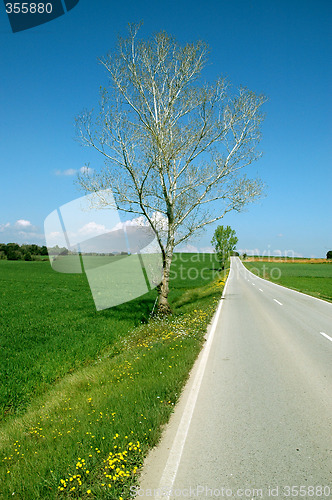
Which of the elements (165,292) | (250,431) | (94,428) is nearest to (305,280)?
(165,292)

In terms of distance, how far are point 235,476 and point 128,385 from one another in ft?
9.04

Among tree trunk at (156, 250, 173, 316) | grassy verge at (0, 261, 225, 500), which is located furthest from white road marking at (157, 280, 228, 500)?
tree trunk at (156, 250, 173, 316)

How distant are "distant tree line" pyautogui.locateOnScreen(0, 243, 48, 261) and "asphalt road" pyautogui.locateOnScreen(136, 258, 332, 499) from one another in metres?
100

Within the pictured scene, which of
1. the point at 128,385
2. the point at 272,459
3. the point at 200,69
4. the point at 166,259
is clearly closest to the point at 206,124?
the point at 200,69

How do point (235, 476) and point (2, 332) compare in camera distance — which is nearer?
point (235, 476)

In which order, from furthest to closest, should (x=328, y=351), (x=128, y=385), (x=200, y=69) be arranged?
(x=200, y=69) < (x=328, y=351) < (x=128, y=385)

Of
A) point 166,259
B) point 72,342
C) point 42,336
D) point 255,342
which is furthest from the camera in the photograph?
point 166,259

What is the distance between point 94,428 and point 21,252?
360ft

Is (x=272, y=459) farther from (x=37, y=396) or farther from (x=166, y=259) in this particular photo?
(x=166, y=259)

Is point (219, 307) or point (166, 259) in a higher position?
point (166, 259)

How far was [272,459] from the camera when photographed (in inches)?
131

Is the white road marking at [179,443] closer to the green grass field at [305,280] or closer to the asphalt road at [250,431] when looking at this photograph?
the asphalt road at [250,431]

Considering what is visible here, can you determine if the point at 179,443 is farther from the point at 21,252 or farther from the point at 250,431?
the point at 21,252

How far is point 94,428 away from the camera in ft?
12.8
